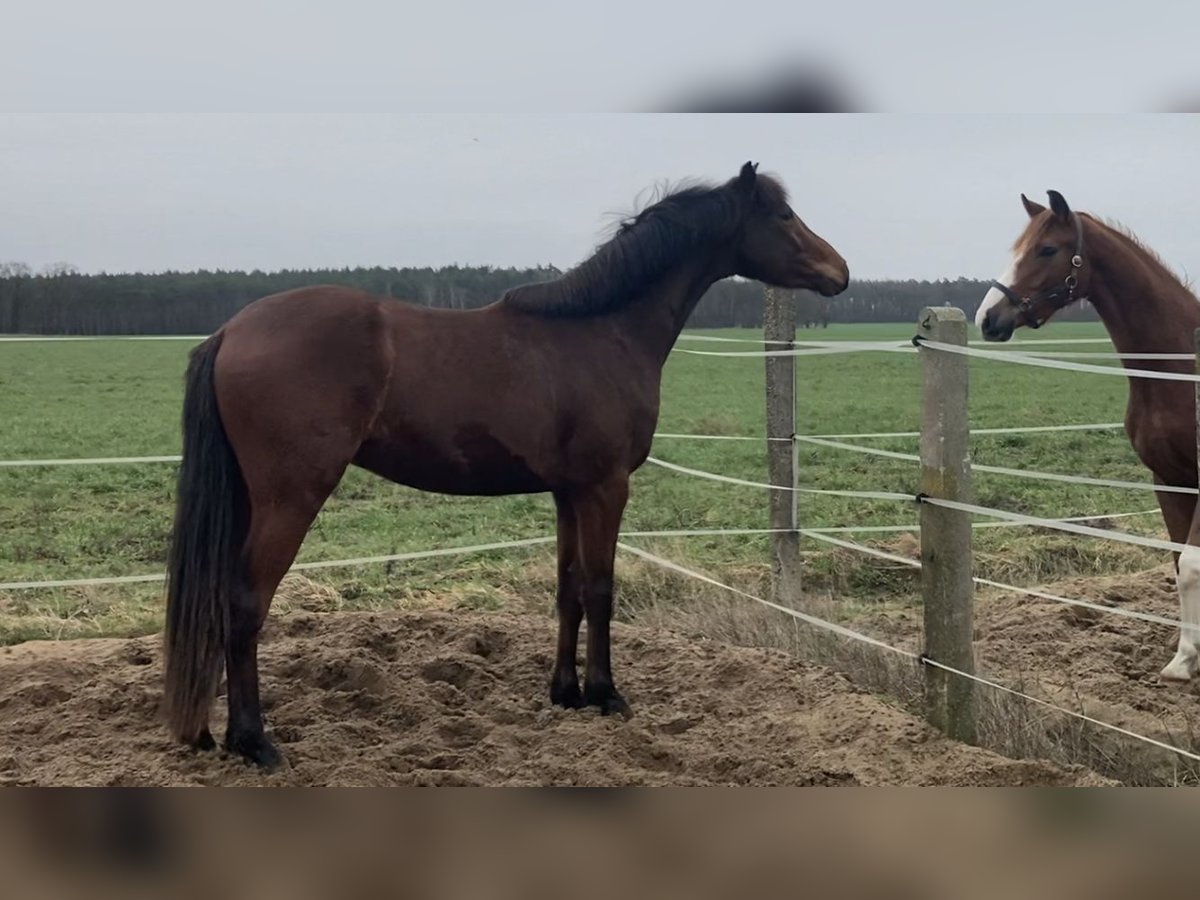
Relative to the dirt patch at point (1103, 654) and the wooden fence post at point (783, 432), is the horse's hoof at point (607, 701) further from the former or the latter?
the wooden fence post at point (783, 432)

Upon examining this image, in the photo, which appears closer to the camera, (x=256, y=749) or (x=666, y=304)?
(x=256, y=749)

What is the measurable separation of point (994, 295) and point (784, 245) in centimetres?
88

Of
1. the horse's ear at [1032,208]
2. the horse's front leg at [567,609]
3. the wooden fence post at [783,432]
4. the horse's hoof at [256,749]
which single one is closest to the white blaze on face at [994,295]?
the horse's ear at [1032,208]

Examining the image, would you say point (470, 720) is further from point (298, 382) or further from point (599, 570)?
point (298, 382)

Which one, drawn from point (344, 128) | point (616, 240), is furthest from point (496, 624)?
point (344, 128)

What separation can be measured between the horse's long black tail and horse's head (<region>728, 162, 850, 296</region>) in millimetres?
1825

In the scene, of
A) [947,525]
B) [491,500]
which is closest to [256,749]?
[947,525]

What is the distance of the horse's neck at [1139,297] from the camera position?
156 inches

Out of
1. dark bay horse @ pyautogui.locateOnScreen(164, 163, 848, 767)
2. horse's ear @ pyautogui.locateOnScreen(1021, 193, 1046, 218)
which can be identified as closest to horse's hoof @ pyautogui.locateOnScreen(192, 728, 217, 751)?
dark bay horse @ pyautogui.locateOnScreen(164, 163, 848, 767)

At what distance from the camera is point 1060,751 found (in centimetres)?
314

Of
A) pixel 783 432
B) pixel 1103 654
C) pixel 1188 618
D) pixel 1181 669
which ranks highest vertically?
pixel 783 432

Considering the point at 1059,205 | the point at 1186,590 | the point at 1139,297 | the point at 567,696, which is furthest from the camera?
the point at 1139,297

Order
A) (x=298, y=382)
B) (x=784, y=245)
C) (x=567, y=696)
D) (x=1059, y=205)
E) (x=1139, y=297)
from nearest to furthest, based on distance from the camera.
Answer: (x=298, y=382) < (x=784, y=245) < (x=567, y=696) < (x=1059, y=205) < (x=1139, y=297)

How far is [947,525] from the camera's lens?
3.24 m
